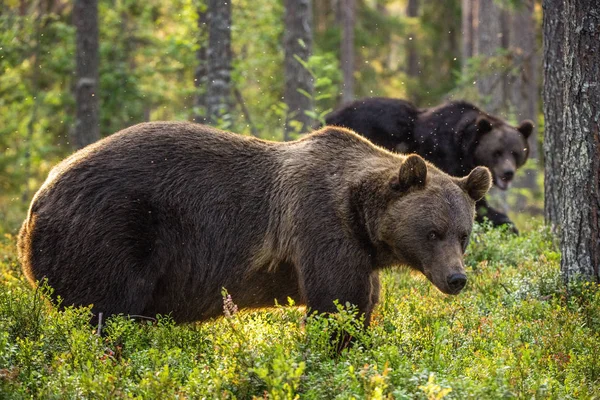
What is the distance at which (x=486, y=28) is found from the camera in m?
22.3

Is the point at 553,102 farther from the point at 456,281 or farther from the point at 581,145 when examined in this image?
the point at 456,281

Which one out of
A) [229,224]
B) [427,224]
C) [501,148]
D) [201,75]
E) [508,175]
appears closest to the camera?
[427,224]

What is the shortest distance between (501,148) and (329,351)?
24.4 ft

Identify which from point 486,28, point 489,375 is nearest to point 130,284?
point 489,375

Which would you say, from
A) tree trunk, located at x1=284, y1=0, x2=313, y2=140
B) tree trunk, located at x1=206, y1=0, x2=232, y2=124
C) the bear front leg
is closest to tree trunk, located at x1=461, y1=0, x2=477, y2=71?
tree trunk, located at x1=284, y1=0, x2=313, y2=140

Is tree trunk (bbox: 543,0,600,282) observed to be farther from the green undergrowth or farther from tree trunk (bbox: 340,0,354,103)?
tree trunk (bbox: 340,0,354,103)

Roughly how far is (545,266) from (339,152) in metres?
2.97

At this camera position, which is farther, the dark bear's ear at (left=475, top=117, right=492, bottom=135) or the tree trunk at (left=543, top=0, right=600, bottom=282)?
the dark bear's ear at (left=475, top=117, right=492, bottom=135)

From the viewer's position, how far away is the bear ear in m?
6.29

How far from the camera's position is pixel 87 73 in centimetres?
1551

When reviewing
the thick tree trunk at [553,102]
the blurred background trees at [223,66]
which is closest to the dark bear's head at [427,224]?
the thick tree trunk at [553,102]

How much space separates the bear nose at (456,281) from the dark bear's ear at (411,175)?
783 millimetres

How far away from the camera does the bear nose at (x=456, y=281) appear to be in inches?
226

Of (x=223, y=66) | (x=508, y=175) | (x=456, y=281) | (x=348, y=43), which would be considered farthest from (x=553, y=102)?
(x=348, y=43)
